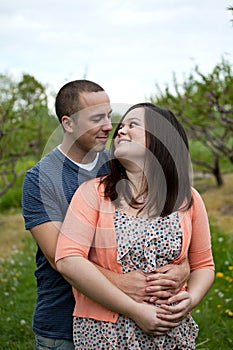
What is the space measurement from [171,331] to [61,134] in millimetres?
1089

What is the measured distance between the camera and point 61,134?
255 centimetres

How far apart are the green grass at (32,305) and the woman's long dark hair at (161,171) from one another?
1849mm

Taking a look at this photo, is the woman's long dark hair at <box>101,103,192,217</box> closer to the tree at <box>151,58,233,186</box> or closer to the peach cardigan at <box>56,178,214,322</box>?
the peach cardigan at <box>56,178,214,322</box>

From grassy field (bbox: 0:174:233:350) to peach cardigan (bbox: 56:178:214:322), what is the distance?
5.99 feet

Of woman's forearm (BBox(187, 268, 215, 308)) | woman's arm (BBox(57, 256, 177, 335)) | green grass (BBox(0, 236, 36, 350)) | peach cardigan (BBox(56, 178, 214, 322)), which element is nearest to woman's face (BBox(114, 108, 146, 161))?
peach cardigan (BBox(56, 178, 214, 322))

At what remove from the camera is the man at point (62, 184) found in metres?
2.15

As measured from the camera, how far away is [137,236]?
1998 millimetres

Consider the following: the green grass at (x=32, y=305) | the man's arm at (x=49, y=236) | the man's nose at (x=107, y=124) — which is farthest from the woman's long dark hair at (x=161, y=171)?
the green grass at (x=32, y=305)

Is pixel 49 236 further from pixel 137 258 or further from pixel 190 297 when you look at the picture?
pixel 190 297

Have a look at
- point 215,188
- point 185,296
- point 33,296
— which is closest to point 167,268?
point 185,296

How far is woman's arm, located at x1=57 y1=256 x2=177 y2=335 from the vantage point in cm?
193

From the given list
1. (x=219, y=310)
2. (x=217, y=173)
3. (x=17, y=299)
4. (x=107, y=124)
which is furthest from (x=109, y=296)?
(x=217, y=173)

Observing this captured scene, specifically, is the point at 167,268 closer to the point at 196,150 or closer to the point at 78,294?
the point at 78,294

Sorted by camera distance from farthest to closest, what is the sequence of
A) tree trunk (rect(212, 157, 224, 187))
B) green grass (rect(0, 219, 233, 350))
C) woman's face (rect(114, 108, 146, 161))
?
1. tree trunk (rect(212, 157, 224, 187))
2. green grass (rect(0, 219, 233, 350))
3. woman's face (rect(114, 108, 146, 161))
